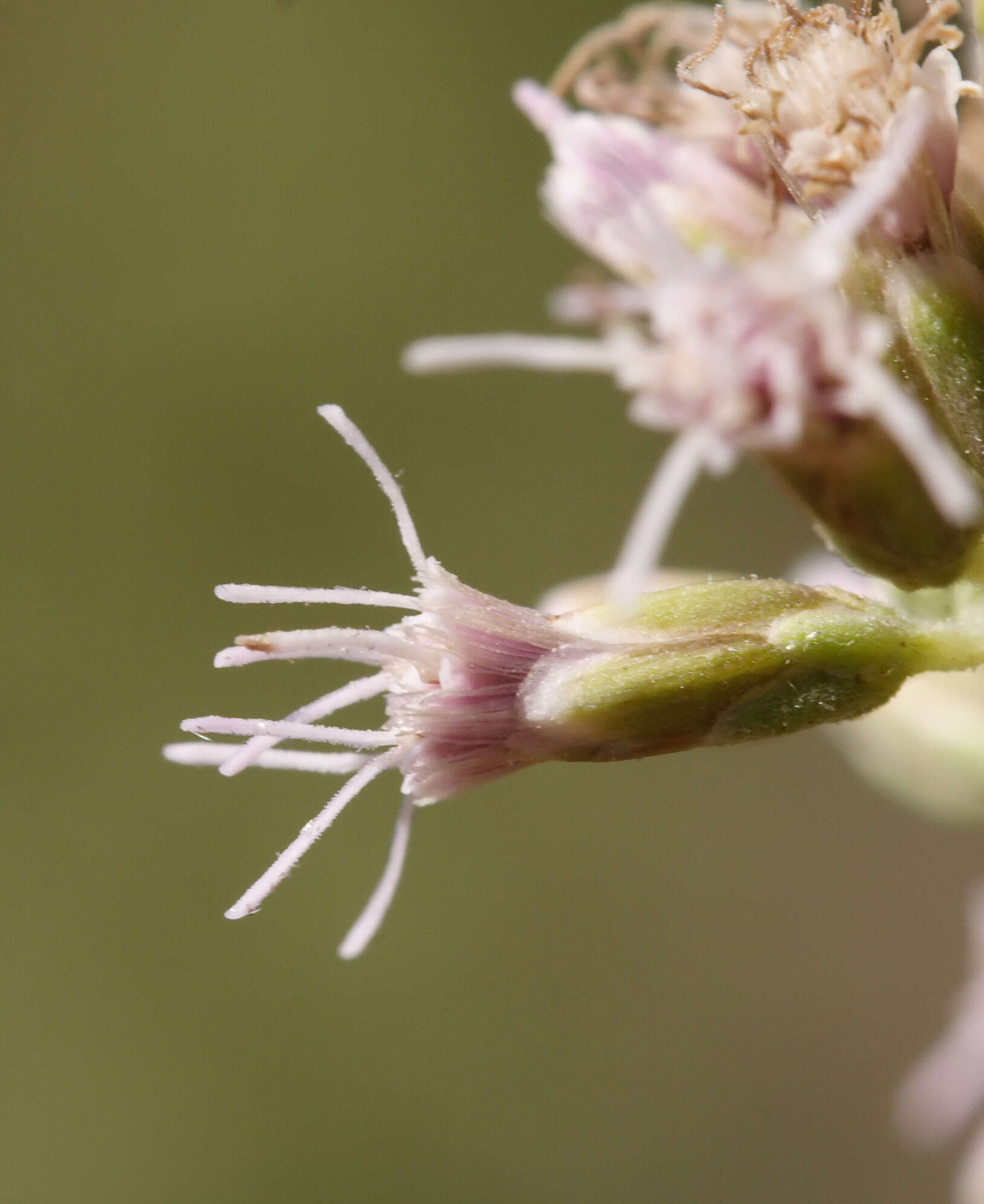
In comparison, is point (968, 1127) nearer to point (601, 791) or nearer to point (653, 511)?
point (653, 511)

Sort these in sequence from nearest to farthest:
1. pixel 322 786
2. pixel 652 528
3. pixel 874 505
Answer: pixel 652 528 < pixel 874 505 < pixel 322 786

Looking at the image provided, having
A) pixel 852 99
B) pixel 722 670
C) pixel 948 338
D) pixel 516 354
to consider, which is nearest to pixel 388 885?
pixel 722 670

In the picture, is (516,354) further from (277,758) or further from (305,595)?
(277,758)

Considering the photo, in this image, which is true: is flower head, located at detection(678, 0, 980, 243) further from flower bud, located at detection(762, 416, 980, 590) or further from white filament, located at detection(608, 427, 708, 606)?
white filament, located at detection(608, 427, 708, 606)

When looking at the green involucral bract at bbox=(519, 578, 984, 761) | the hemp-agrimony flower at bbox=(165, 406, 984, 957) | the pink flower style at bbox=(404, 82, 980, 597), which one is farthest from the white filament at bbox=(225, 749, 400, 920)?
the pink flower style at bbox=(404, 82, 980, 597)

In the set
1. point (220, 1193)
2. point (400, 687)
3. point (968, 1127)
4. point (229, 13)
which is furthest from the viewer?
point (229, 13)

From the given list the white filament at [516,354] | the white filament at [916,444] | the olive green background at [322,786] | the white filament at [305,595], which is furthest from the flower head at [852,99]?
the olive green background at [322,786]

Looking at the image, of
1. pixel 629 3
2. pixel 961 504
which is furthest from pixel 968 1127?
pixel 629 3
